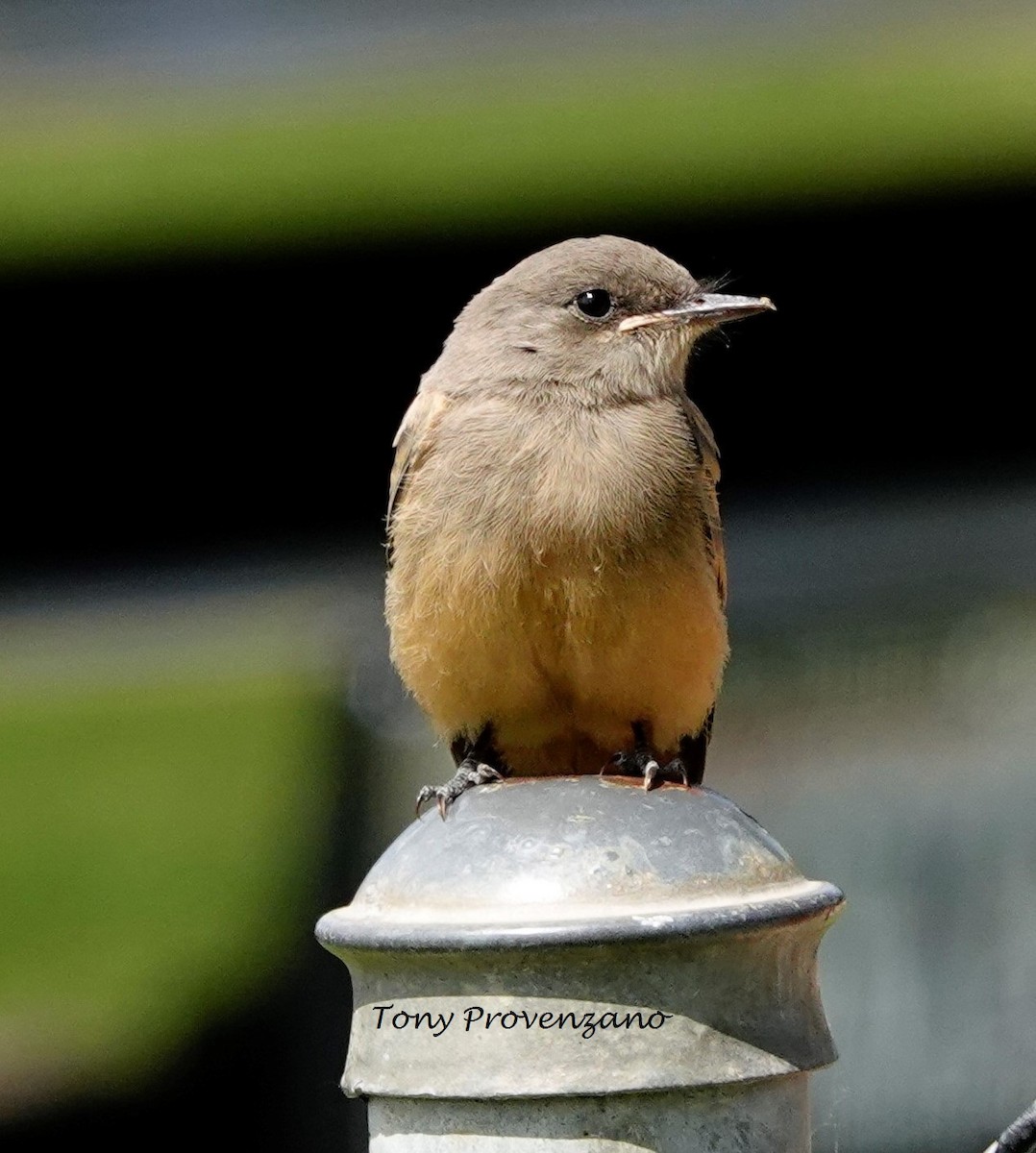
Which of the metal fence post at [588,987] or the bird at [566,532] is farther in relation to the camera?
the bird at [566,532]

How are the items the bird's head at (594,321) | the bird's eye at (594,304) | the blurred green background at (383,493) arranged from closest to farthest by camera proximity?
the bird's head at (594,321), the bird's eye at (594,304), the blurred green background at (383,493)

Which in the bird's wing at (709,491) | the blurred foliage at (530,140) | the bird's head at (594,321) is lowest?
the bird's wing at (709,491)

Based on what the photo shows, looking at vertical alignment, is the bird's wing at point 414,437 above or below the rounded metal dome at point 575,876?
above

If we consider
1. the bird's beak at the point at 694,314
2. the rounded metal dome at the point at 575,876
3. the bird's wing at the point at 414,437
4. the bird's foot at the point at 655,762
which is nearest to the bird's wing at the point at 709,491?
the bird's beak at the point at 694,314

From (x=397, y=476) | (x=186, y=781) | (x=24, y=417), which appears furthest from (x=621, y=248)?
(x=24, y=417)

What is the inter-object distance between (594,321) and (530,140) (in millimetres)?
3225

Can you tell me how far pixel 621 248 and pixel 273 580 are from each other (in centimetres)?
398

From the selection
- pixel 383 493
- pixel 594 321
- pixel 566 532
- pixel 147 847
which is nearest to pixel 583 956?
pixel 566 532

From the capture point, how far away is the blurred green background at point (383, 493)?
22.3 ft

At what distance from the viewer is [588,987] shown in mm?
2225

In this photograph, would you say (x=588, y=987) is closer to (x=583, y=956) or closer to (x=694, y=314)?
(x=583, y=956)

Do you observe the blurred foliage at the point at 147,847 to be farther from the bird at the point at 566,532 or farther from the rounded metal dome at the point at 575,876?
the rounded metal dome at the point at 575,876

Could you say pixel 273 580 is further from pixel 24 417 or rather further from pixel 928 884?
pixel 928 884

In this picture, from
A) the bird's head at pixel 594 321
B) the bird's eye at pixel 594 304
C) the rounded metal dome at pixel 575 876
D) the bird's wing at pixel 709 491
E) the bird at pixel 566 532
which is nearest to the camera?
the rounded metal dome at pixel 575 876
